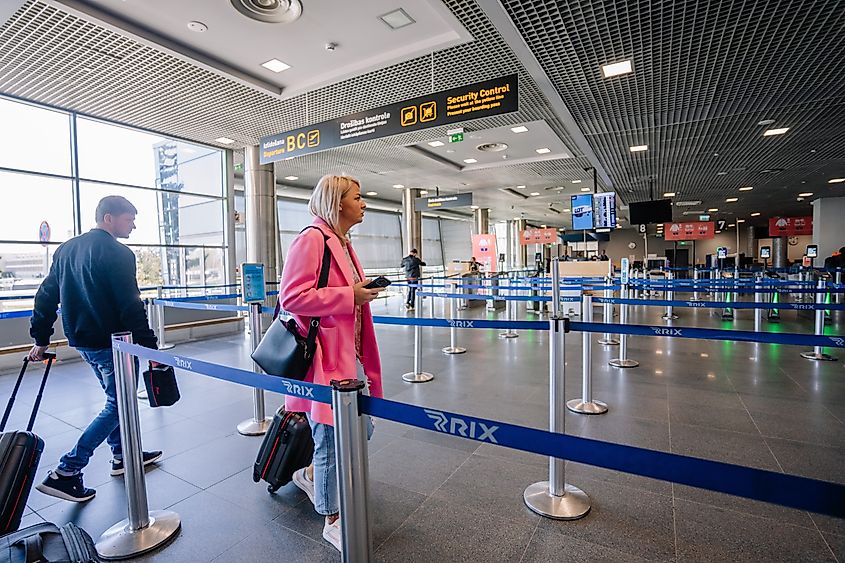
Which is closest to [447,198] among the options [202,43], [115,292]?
[202,43]

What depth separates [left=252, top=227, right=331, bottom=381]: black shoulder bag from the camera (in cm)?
186

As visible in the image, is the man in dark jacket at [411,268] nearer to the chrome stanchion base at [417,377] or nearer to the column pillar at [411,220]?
the column pillar at [411,220]

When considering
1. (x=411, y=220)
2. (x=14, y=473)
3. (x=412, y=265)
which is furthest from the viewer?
(x=411, y=220)

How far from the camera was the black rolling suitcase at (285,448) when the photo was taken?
2457 mm

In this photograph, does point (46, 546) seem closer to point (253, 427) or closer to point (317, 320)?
point (317, 320)

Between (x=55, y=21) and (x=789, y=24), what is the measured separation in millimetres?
7606

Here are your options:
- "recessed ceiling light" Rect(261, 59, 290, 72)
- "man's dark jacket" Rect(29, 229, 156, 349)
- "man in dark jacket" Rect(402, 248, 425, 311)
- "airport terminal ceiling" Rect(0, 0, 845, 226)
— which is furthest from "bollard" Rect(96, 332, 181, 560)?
"man in dark jacket" Rect(402, 248, 425, 311)

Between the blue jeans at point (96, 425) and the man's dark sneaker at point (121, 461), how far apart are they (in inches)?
13.1

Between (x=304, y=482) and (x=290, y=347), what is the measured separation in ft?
3.76

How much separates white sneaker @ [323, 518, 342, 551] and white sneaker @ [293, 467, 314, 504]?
356 millimetres

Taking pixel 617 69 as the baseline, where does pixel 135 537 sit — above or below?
below

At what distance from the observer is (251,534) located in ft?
7.39

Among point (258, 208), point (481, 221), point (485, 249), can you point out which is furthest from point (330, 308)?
point (481, 221)

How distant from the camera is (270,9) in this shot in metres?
4.74
